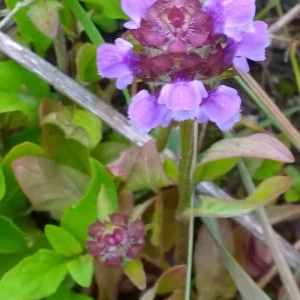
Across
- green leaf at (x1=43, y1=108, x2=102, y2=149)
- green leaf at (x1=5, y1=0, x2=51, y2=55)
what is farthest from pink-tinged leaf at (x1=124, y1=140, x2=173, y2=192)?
green leaf at (x1=5, y1=0, x2=51, y2=55)

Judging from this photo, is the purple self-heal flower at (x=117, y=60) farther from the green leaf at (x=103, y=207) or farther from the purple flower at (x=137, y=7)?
the green leaf at (x=103, y=207)

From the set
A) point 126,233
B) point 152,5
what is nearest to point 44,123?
point 126,233

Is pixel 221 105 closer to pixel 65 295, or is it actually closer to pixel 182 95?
pixel 182 95

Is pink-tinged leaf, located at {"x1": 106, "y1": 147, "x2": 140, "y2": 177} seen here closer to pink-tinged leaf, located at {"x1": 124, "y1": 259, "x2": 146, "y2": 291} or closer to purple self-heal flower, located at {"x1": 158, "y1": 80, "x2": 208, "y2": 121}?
pink-tinged leaf, located at {"x1": 124, "y1": 259, "x2": 146, "y2": 291}

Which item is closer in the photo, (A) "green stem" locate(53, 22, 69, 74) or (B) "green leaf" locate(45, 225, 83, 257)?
(B) "green leaf" locate(45, 225, 83, 257)

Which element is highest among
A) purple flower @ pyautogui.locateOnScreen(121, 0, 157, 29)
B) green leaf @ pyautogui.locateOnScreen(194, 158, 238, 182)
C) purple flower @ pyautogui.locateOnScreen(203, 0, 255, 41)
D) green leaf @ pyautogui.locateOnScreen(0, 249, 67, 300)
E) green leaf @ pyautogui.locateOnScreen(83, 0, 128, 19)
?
purple flower @ pyautogui.locateOnScreen(121, 0, 157, 29)

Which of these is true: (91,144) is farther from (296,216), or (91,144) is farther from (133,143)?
(296,216)

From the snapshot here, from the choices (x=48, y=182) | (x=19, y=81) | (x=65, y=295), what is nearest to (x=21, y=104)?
(x=19, y=81)
